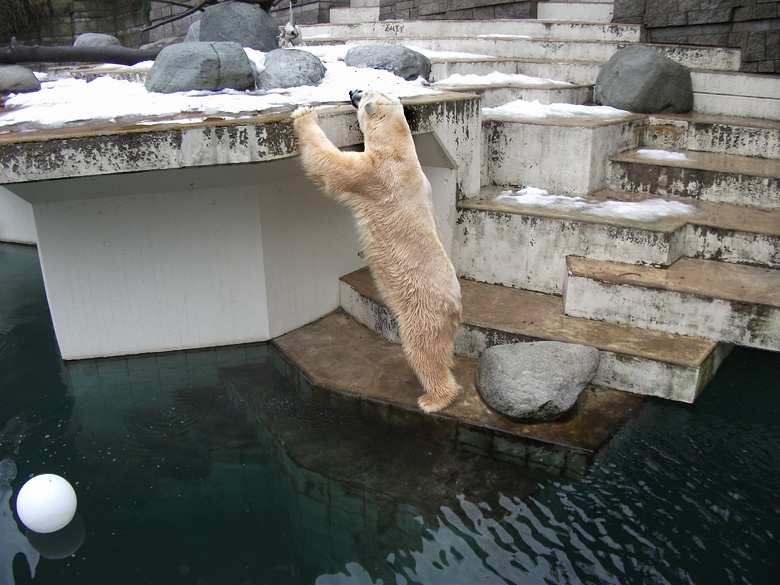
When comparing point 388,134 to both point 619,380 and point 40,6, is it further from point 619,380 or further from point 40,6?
point 40,6

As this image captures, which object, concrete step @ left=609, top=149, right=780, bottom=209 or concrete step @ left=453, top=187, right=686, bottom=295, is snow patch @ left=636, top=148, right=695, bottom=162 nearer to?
concrete step @ left=609, top=149, right=780, bottom=209

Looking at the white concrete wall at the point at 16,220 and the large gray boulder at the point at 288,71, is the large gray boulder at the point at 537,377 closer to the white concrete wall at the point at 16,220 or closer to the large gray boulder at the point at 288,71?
the large gray boulder at the point at 288,71

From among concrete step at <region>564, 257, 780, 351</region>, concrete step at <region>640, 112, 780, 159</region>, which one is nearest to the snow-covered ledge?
concrete step at <region>564, 257, 780, 351</region>

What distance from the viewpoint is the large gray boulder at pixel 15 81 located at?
545cm

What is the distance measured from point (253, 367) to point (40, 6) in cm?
1285

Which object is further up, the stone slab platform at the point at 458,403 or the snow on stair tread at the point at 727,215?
the snow on stair tread at the point at 727,215

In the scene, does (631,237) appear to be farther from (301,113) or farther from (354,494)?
(354,494)

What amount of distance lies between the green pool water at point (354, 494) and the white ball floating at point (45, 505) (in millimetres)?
92

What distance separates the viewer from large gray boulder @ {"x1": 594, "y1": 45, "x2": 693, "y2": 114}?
639 cm

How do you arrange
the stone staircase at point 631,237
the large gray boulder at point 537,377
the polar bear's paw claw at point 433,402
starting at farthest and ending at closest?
the stone staircase at point 631,237 → the polar bear's paw claw at point 433,402 → the large gray boulder at point 537,377

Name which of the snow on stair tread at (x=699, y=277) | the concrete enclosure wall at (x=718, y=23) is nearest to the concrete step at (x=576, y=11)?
the concrete enclosure wall at (x=718, y=23)

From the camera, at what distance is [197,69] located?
189 inches

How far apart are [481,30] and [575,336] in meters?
6.03

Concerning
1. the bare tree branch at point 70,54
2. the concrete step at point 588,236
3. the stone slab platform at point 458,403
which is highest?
the bare tree branch at point 70,54
